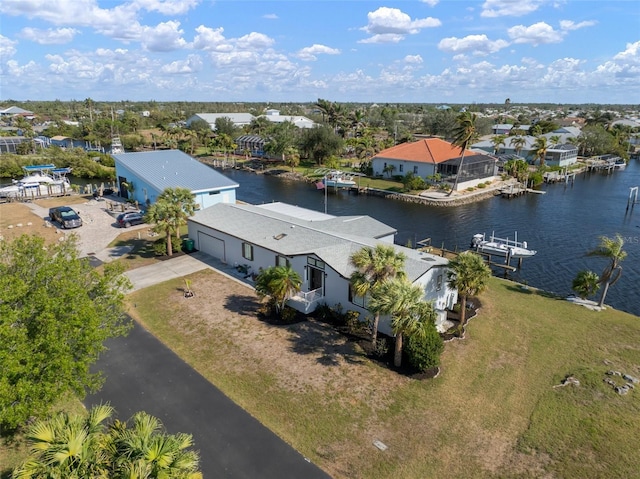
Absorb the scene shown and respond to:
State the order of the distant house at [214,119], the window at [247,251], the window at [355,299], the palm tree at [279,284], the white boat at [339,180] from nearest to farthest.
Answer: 1. the palm tree at [279,284]
2. the window at [355,299]
3. the window at [247,251]
4. the white boat at [339,180]
5. the distant house at [214,119]

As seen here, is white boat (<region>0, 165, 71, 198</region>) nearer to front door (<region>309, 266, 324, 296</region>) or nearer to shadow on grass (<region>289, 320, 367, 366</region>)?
front door (<region>309, 266, 324, 296</region>)

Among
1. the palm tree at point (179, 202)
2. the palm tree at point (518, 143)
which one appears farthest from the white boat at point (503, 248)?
the palm tree at point (518, 143)

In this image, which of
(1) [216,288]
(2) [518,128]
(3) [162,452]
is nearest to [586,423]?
(3) [162,452]

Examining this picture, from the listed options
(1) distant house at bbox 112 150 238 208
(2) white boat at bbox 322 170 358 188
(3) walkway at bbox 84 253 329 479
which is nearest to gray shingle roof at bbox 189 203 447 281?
(3) walkway at bbox 84 253 329 479

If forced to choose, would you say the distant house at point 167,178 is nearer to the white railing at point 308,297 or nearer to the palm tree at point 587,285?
the white railing at point 308,297

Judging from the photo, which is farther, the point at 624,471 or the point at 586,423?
the point at 586,423

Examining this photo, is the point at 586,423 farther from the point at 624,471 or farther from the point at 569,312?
the point at 569,312
